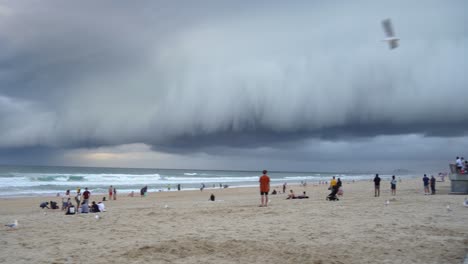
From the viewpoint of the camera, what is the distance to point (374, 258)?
26.0 feet

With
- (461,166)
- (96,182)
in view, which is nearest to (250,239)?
(461,166)

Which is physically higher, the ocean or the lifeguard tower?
the lifeguard tower

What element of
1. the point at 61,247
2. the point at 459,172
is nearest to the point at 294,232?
the point at 61,247

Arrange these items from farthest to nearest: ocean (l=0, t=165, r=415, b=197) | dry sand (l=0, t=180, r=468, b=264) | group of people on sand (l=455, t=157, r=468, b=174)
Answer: ocean (l=0, t=165, r=415, b=197) → group of people on sand (l=455, t=157, r=468, b=174) → dry sand (l=0, t=180, r=468, b=264)

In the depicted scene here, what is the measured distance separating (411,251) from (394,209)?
8363 millimetres

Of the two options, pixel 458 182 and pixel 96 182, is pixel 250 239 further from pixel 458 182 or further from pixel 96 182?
pixel 96 182

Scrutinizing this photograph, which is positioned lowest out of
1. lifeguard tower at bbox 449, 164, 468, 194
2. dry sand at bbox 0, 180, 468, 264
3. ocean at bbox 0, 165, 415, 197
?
ocean at bbox 0, 165, 415, 197

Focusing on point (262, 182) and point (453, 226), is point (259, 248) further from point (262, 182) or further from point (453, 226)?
point (262, 182)

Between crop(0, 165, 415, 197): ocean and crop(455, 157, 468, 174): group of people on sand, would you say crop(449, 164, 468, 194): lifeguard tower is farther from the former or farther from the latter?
crop(0, 165, 415, 197): ocean

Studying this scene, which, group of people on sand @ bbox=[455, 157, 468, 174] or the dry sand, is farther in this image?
group of people on sand @ bbox=[455, 157, 468, 174]

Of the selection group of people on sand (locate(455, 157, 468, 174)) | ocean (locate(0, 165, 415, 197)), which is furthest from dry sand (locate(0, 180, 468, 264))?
ocean (locate(0, 165, 415, 197))

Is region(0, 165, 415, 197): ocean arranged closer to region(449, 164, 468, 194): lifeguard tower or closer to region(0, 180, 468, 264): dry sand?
region(0, 180, 468, 264): dry sand

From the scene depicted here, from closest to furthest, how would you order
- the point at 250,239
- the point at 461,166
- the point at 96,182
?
the point at 250,239 → the point at 461,166 → the point at 96,182

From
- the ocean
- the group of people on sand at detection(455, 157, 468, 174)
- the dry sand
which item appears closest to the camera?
the dry sand
